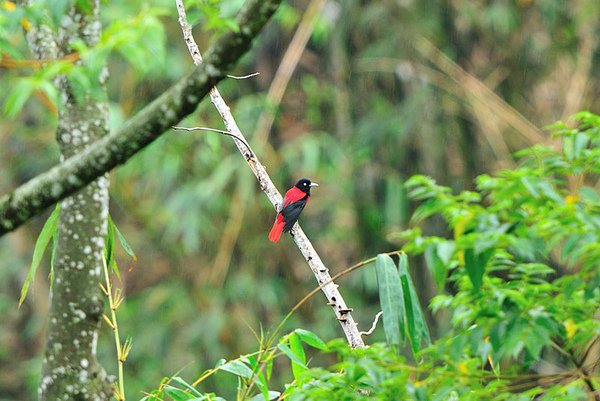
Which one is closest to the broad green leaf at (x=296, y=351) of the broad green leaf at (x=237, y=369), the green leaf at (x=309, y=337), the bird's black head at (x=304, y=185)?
the green leaf at (x=309, y=337)

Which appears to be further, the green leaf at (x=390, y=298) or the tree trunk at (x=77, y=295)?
the green leaf at (x=390, y=298)

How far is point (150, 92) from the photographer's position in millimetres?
8727

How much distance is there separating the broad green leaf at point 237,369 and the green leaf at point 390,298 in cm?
42

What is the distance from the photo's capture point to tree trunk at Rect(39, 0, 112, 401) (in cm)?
213

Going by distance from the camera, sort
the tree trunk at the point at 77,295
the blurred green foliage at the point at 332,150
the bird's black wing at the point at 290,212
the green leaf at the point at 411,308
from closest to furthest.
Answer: the tree trunk at the point at 77,295 < the green leaf at the point at 411,308 < the bird's black wing at the point at 290,212 < the blurred green foliage at the point at 332,150

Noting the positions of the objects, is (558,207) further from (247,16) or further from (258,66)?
(258,66)

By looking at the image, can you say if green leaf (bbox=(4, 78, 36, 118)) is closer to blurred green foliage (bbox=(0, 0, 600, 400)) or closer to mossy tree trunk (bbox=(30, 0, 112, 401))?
mossy tree trunk (bbox=(30, 0, 112, 401))

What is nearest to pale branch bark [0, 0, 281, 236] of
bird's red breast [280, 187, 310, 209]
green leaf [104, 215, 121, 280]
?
green leaf [104, 215, 121, 280]

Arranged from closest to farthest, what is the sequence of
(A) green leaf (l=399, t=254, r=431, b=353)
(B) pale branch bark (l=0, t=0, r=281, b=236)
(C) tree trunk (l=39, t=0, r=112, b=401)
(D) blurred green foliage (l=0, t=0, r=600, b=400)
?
(B) pale branch bark (l=0, t=0, r=281, b=236) → (C) tree trunk (l=39, t=0, r=112, b=401) → (A) green leaf (l=399, t=254, r=431, b=353) → (D) blurred green foliage (l=0, t=0, r=600, b=400)

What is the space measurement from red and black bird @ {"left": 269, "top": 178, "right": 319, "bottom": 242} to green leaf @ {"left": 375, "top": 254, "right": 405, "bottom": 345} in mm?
985

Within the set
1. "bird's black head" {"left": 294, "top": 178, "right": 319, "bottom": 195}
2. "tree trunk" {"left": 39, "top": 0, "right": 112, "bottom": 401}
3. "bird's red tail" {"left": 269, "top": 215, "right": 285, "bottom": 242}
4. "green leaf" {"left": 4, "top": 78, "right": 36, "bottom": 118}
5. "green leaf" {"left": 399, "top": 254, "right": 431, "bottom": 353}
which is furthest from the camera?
"bird's black head" {"left": 294, "top": 178, "right": 319, "bottom": 195}

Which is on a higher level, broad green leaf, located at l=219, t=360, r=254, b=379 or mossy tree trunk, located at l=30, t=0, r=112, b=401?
mossy tree trunk, located at l=30, t=0, r=112, b=401

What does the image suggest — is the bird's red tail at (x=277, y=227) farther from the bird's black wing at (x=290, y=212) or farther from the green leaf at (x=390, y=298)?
the green leaf at (x=390, y=298)

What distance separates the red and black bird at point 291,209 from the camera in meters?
3.73
